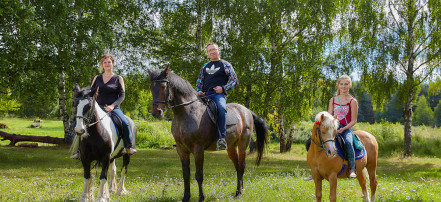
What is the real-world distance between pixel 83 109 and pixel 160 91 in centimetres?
126

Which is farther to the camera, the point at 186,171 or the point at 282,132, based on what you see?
the point at 282,132

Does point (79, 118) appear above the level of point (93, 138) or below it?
above

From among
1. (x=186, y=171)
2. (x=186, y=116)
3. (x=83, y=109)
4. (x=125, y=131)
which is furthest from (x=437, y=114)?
(x=83, y=109)

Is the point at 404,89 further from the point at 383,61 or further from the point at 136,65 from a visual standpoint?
the point at 136,65

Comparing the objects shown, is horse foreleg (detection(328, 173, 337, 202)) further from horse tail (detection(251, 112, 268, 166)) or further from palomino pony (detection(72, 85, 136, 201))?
palomino pony (detection(72, 85, 136, 201))

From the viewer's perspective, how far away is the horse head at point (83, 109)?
17.5 feet

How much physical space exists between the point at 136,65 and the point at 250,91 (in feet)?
22.9

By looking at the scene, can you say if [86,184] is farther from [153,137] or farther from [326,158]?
[153,137]

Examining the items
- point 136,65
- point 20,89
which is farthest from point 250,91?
point 20,89

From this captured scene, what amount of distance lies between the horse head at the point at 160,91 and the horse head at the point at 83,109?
1067 millimetres

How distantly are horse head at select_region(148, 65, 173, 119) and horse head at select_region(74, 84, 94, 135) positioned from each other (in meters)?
1.07

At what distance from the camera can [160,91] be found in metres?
5.62

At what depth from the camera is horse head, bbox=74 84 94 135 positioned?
5324 millimetres

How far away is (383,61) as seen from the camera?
1870 centimetres
